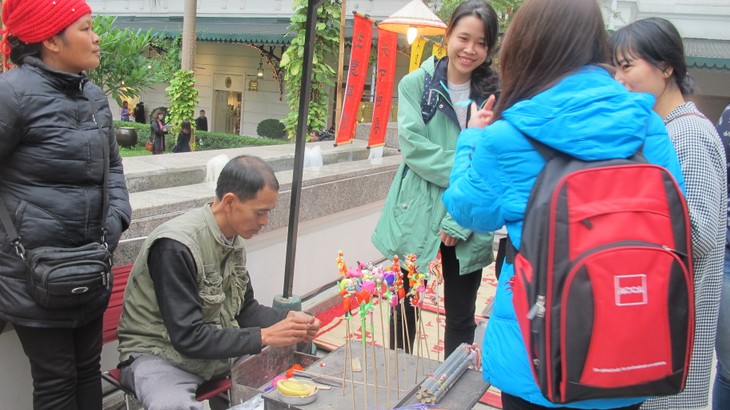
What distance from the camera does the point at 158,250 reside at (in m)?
2.07

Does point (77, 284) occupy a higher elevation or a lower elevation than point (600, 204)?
lower

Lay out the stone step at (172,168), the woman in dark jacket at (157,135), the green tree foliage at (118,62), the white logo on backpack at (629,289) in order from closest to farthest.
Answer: the white logo on backpack at (629,289) < the stone step at (172,168) < the green tree foliage at (118,62) < the woman in dark jacket at (157,135)

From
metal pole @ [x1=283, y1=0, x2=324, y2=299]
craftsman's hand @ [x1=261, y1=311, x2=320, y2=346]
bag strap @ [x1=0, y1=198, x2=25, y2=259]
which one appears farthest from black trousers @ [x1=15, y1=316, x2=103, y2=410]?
metal pole @ [x1=283, y1=0, x2=324, y2=299]

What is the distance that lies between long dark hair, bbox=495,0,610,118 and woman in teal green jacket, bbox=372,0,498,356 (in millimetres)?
1058

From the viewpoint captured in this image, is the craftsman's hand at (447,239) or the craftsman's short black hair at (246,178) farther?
the craftsman's hand at (447,239)

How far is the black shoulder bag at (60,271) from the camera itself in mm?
1775

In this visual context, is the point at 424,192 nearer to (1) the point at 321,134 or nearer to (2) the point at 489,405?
(2) the point at 489,405

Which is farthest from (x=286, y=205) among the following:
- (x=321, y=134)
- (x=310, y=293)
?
(x=321, y=134)

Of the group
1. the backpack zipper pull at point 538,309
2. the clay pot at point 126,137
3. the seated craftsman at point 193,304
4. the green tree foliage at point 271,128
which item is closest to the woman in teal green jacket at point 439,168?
the seated craftsman at point 193,304

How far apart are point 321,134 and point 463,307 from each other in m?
7.66

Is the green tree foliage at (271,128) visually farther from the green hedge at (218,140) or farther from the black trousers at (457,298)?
the black trousers at (457,298)

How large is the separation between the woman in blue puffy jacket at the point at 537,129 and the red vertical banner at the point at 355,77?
4931mm

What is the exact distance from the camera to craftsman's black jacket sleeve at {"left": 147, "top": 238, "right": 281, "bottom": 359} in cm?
204

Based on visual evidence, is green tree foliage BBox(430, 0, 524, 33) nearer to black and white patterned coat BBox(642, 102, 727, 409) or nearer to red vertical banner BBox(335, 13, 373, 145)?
red vertical banner BBox(335, 13, 373, 145)
